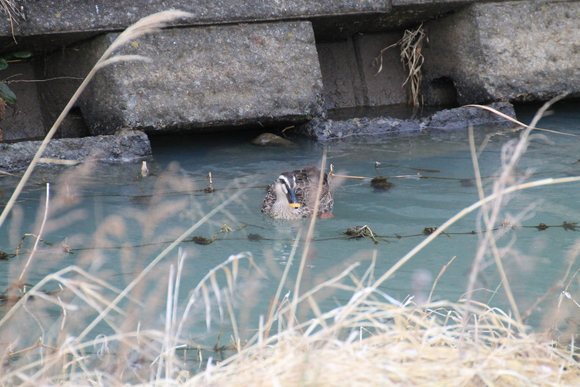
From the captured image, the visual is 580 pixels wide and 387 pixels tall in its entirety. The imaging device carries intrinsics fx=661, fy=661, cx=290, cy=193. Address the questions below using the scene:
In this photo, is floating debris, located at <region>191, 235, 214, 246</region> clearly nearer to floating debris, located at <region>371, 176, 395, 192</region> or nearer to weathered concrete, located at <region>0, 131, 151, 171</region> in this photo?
floating debris, located at <region>371, 176, 395, 192</region>

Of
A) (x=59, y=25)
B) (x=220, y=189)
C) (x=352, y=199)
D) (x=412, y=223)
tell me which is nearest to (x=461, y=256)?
(x=412, y=223)

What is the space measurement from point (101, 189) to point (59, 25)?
1.65m

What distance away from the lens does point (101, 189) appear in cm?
548

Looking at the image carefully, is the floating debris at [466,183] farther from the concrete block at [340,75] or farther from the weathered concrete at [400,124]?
the concrete block at [340,75]

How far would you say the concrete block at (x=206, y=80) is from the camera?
20.9 ft

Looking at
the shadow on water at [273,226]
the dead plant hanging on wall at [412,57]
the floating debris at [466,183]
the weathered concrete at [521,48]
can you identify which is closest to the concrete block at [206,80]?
the shadow on water at [273,226]

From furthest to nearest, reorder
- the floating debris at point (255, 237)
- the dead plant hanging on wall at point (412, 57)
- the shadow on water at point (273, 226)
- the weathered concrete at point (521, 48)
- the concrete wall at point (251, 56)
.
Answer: the dead plant hanging on wall at point (412, 57), the weathered concrete at point (521, 48), the concrete wall at point (251, 56), the floating debris at point (255, 237), the shadow on water at point (273, 226)

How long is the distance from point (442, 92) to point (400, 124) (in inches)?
55.0

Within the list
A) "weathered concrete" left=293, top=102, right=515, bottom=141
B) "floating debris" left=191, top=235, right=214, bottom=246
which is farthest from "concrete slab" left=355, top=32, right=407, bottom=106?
"floating debris" left=191, top=235, right=214, bottom=246

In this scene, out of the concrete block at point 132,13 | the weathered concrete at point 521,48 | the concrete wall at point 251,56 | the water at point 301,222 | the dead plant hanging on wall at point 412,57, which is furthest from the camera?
the dead plant hanging on wall at point 412,57

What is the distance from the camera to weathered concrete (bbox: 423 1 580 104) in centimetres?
745

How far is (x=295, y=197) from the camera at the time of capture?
4.98 meters

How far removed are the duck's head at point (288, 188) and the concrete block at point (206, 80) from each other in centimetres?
177

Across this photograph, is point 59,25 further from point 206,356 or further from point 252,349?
point 252,349
